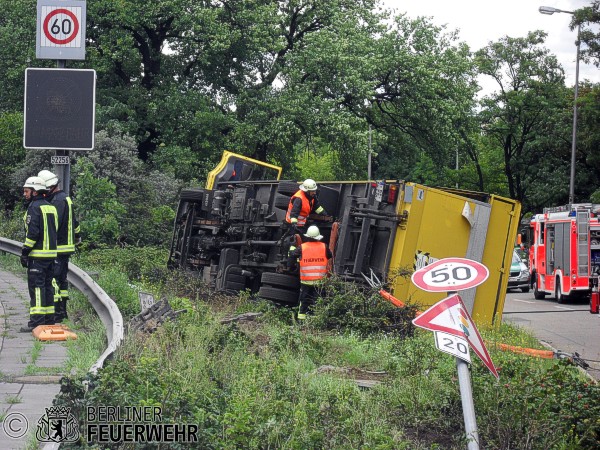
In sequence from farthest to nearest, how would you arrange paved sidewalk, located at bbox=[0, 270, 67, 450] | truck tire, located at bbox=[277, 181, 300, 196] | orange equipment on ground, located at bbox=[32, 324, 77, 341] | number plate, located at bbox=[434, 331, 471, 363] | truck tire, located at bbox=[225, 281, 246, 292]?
truck tire, located at bbox=[225, 281, 246, 292] < truck tire, located at bbox=[277, 181, 300, 196] < orange equipment on ground, located at bbox=[32, 324, 77, 341] < paved sidewalk, located at bbox=[0, 270, 67, 450] < number plate, located at bbox=[434, 331, 471, 363]

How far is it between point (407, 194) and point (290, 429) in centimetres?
732

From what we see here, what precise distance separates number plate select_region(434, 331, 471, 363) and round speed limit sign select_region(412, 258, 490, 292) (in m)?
0.31

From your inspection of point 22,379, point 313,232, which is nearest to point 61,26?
point 313,232

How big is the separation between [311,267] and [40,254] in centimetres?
389

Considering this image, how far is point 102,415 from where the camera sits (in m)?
5.73

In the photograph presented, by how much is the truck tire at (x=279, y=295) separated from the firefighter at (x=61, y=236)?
3.33 m

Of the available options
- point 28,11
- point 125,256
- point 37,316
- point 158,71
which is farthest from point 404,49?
point 37,316

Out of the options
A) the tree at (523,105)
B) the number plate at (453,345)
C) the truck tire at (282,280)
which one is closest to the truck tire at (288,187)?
the truck tire at (282,280)

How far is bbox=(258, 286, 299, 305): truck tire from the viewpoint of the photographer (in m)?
13.6

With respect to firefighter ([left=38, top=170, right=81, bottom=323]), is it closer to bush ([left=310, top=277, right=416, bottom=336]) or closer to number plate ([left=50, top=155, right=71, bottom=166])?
number plate ([left=50, top=155, right=71, bottom=166])

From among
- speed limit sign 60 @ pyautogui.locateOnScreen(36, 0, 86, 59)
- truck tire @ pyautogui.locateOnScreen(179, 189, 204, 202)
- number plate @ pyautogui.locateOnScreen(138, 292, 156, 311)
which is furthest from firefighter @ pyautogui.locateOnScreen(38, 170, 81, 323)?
truck tire @ pyautogui.locateOnScreen(179, 189, 204, 202)

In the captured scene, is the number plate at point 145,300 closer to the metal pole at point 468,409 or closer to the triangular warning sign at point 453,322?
the triangular warning sign at point 453,322

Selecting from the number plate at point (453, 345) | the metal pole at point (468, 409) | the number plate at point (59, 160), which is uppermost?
the number plate at point (453, 345)

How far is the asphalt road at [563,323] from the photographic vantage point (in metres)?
14.2
